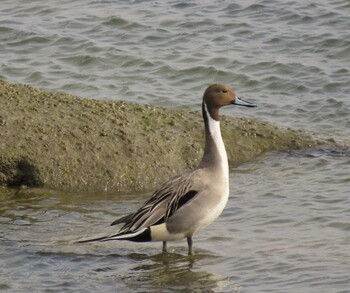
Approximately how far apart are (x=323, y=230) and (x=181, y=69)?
5.28m

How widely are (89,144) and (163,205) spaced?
163 cm

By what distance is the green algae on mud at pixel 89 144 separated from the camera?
8.95m

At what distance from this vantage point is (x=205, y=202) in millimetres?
7730

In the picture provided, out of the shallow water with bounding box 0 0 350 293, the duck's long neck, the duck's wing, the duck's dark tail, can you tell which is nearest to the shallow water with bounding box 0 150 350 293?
the shallow water with bounding box 0 0 350 293

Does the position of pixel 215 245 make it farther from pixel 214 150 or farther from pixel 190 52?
pixel 190 52

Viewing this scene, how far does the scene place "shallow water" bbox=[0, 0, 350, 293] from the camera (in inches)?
288

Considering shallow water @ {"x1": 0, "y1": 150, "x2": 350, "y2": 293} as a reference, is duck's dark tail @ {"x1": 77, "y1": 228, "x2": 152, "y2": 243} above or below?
above

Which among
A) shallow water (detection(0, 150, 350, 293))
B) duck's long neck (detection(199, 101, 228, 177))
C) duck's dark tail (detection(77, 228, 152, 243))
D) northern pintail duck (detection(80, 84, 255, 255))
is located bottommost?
shallow water (detection(0, 150, 350, 293))

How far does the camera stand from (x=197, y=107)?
39.0ft

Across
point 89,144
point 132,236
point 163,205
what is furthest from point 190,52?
point 132,236

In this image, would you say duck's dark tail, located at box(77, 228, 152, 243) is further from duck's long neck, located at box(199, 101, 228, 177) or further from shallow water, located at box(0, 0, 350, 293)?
duck's long neck, located at box(199, 101, 228, 177)

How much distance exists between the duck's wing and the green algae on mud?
52.0 inches

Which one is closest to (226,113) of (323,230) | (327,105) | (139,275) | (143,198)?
(327,105)

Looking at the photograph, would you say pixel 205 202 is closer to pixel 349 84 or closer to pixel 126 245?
pixel 126 245
